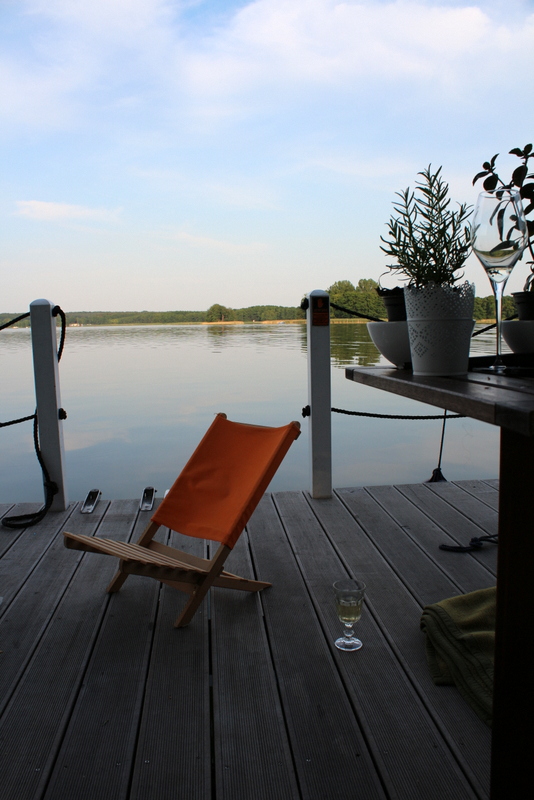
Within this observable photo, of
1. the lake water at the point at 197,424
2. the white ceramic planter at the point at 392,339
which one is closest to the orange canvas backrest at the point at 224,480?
the lake water at the point at 197,424

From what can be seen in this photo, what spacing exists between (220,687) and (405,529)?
1.54 metres

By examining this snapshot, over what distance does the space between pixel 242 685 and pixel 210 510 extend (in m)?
0.75

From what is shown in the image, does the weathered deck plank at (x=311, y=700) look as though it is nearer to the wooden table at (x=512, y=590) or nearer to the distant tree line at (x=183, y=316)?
the wooden table at (x=512, y=590)

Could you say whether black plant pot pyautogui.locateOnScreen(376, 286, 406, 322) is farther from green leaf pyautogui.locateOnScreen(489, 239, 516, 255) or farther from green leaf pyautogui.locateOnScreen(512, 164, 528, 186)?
green leaf pyautogui.locateOnScreen(512, 164, 528, 186)

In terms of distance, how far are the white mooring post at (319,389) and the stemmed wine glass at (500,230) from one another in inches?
96.8

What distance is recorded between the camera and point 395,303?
1330 mm

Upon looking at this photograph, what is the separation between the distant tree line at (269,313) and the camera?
133cm

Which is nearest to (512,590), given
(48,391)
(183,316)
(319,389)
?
(319,389)

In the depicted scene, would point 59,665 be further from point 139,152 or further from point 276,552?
point 139,152

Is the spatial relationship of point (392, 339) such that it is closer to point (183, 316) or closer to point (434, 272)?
point (434, 272)

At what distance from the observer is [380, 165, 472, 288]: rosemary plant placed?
111 centimetres

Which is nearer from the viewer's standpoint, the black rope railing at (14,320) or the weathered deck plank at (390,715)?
the weathered deck plank at (390,715)

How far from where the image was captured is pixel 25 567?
258 cm

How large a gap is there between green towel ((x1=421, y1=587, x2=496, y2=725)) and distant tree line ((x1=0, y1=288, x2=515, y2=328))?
101 cm
